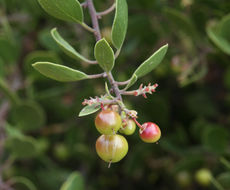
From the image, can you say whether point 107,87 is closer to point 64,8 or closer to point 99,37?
point 99,37

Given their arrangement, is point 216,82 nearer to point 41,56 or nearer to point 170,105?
point 170,105

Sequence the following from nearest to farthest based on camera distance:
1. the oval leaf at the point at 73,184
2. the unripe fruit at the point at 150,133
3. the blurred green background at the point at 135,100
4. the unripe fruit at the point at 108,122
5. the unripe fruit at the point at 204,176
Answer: the unripe fruit at the point at 108,122 < the unripe fruit at the point at 150,133 < the oval leaf at the point at 73,184 < the blurred green background at the point at 135,100 < the unripe fruit at the point at 204,176

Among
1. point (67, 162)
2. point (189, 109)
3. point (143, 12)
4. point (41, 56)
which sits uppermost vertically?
point (41, 56)

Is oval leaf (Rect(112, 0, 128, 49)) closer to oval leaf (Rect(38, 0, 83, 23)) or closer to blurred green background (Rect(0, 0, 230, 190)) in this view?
oval leaf (Rect(38, 0, 83, 23))

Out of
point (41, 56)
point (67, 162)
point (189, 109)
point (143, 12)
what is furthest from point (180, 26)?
point (67, 162)

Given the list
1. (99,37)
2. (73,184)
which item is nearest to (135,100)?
(73,184)

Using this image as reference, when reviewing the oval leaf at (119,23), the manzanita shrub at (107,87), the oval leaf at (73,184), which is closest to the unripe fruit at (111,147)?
the manzanita shrub at (107,87)

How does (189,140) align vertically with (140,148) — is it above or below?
below

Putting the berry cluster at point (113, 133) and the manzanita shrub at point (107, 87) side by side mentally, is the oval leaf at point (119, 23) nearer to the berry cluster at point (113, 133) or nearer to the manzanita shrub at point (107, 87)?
the manzanita shrub at point (107, 87)
